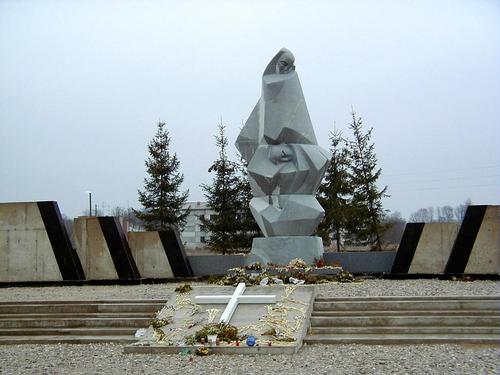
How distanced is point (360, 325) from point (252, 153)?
28.7 ft

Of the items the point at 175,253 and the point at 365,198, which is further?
the point at 365,198

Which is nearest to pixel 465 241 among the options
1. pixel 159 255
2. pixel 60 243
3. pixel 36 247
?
pixel 159 255

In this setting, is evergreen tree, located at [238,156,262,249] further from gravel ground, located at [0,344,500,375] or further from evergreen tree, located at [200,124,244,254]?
gravel ground, located at [0,344,500,375]

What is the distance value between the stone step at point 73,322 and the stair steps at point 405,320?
3328mm

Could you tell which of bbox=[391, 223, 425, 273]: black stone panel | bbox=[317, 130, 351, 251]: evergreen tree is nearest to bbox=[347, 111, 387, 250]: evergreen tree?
bbox=[317, 130, 351, 251]: evergreen tree

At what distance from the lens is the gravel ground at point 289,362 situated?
777 centimetres

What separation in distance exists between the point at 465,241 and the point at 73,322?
11231mm

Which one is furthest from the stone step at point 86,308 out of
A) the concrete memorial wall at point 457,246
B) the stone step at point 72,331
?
the concrete memorial wall at point 457,246

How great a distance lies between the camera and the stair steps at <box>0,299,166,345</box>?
10.6 m

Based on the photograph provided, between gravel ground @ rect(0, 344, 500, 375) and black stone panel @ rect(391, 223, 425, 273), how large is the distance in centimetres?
898

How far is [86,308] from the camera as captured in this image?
11633 mm

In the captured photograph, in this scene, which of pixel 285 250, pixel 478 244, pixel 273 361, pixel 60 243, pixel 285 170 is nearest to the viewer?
pixel 273 361

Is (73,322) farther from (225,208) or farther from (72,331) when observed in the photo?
(225,208)

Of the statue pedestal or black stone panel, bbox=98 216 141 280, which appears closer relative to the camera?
the statue pedestal
